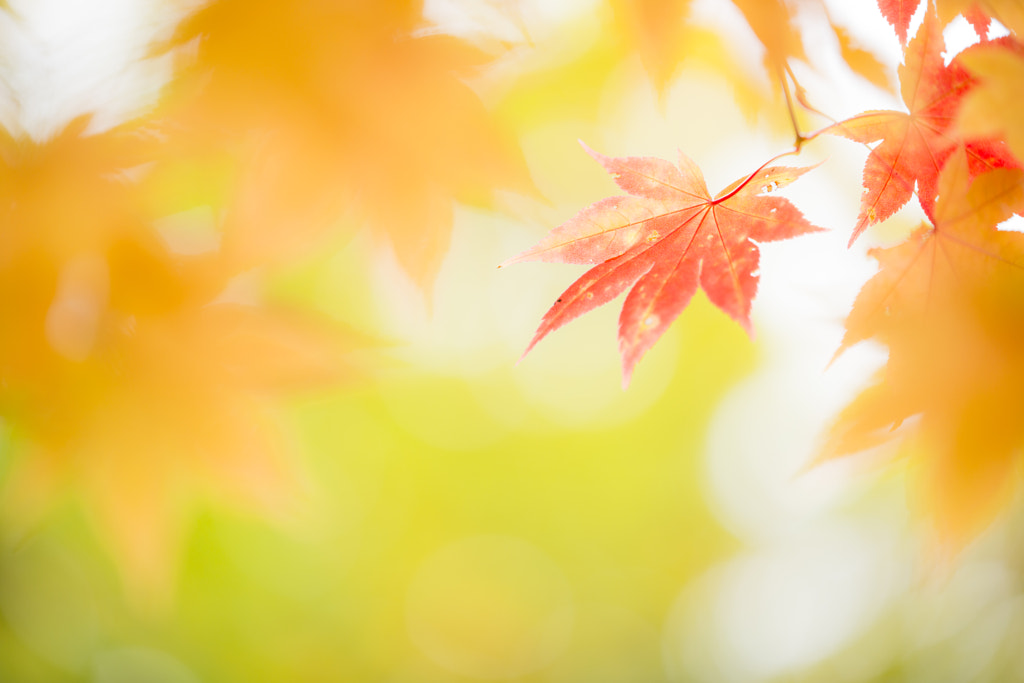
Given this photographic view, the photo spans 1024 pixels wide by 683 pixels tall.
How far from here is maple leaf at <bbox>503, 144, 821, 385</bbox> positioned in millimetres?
500

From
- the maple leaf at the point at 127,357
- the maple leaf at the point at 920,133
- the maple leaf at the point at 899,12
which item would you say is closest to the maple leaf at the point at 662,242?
the maple leaf at the point at 920,133

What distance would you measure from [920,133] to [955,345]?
238 mm

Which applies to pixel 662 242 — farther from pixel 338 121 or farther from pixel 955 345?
pixel 338 121

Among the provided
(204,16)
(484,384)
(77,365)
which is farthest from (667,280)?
(484,384)

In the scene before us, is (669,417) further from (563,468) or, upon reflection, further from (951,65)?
(951,65)

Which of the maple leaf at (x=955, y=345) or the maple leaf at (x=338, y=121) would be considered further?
the maple leaf at (x=338, y=121)

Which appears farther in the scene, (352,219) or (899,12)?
(352,219)

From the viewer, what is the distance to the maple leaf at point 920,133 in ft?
1.74

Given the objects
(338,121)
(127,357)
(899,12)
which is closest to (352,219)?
→ (338,121)

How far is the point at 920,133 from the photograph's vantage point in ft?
1.81

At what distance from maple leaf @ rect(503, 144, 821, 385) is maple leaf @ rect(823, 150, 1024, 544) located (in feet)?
0.50

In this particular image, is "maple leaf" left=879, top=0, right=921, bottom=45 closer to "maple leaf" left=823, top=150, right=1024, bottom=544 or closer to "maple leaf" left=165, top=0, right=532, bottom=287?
"maple leaf" left=823, top=150, right=1024, bottom=544

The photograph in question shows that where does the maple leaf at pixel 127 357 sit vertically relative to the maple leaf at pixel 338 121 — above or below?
below

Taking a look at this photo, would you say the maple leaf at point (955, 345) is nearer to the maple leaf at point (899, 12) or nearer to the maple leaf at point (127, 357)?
the maple leaf at point (899, 12)
